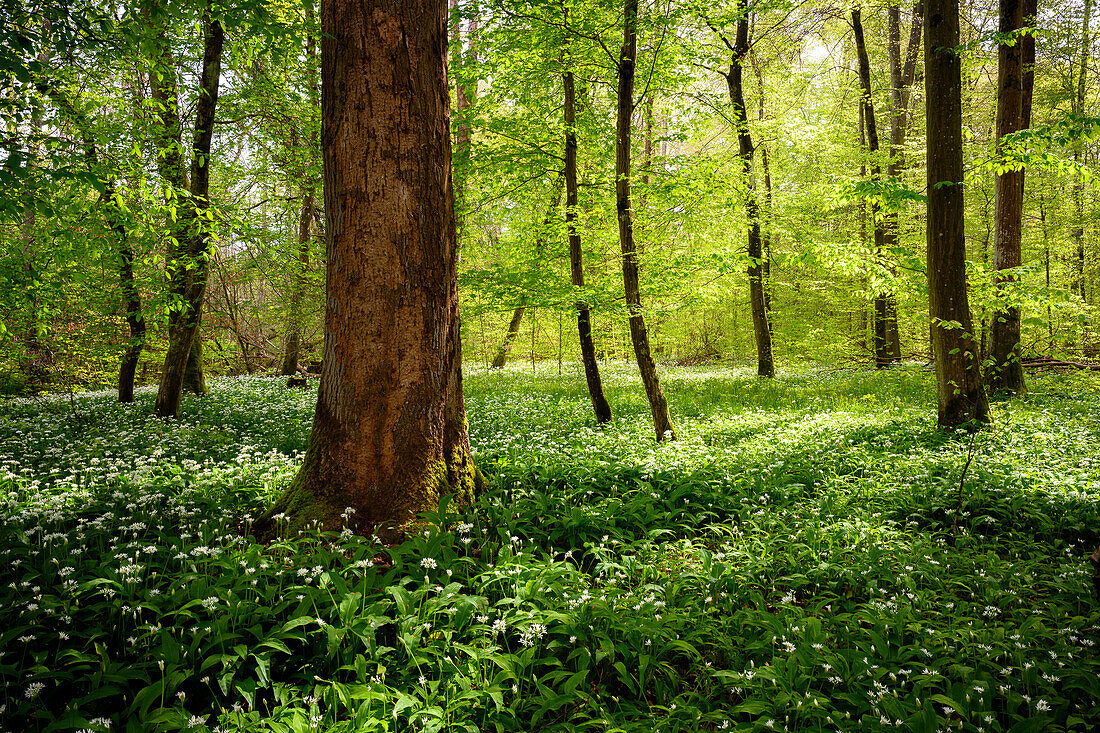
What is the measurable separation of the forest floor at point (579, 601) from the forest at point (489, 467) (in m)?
0.03

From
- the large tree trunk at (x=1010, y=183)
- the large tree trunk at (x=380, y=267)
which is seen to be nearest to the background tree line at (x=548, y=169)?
the large tree trunk at (x=1010, y=183)

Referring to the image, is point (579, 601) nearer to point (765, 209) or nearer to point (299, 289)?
point (299, 289)

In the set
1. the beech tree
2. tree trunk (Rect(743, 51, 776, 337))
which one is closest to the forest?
the beech tree

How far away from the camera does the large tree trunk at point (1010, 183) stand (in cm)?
880

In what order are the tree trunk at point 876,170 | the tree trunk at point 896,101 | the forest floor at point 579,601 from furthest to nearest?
the tree trunk at point 896,101, the tree trunk at point 876,170, the forest floor at point 579,601

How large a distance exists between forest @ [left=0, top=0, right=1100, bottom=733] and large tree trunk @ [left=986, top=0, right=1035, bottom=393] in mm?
60

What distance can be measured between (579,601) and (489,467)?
262cm

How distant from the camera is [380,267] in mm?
3820

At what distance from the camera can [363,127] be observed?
3770 mm

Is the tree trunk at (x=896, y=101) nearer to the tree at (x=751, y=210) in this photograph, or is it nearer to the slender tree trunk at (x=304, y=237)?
the tree at (x=751, y=210)

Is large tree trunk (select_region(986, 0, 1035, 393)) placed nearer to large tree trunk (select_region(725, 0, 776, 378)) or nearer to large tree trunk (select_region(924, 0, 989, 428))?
large tree trunk (select_region(924, 0, 989, 428))

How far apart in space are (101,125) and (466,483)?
8275mm

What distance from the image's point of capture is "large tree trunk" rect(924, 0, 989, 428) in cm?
709

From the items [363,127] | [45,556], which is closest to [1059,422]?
[363,127]
